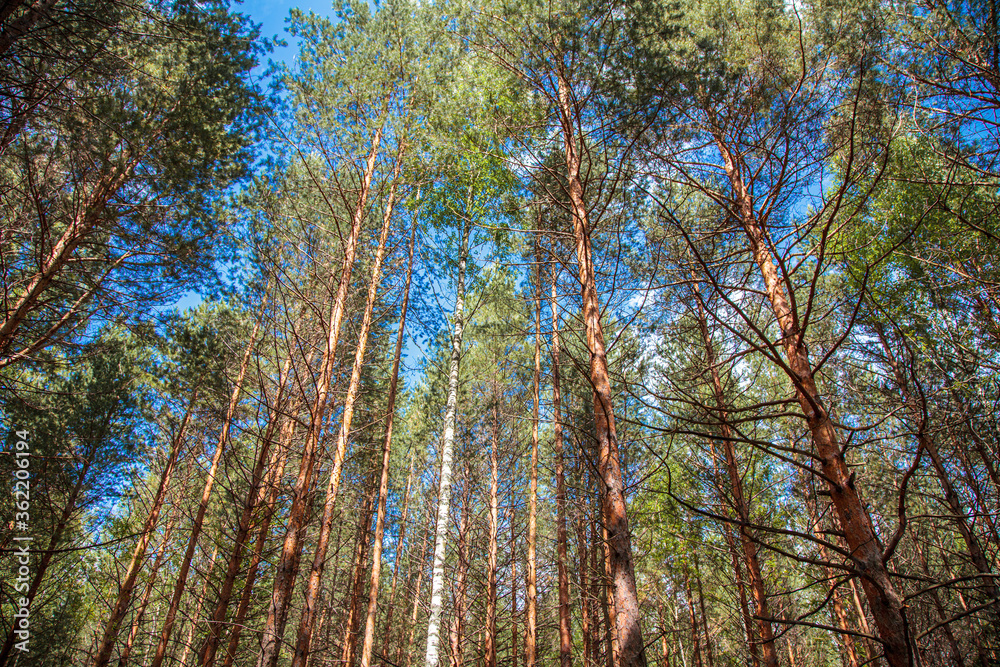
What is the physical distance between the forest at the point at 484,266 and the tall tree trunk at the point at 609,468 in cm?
2

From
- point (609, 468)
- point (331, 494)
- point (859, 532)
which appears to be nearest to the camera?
point (859, 532)

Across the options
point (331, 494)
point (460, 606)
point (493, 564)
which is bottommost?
point (460, 606)

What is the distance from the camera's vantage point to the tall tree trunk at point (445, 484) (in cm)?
584

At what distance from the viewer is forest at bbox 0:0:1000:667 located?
9.95 feet

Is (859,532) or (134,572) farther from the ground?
(134,572)

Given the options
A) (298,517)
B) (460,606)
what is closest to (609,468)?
(298,517)

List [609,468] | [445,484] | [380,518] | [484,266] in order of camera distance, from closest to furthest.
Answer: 1. [609,468]
2. [380,518]
3. [445,484]
4. [484,266]

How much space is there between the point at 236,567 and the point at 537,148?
6.38 m

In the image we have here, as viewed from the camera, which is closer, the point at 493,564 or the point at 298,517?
the point at 298,517

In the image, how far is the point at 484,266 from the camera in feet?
27.7

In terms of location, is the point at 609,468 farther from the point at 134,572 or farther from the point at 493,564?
the point at 134,572

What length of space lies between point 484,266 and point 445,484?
4085mm

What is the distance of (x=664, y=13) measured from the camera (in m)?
4.18

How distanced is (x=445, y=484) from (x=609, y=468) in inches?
181
